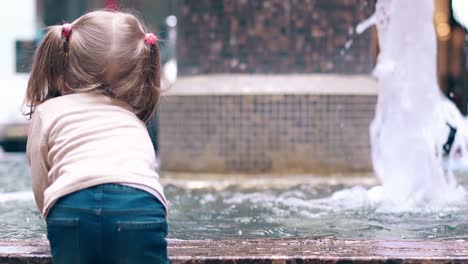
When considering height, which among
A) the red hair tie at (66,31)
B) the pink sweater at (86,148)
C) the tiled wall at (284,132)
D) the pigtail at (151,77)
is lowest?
the tiled wall at (284,132)

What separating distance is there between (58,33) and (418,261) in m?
1.39

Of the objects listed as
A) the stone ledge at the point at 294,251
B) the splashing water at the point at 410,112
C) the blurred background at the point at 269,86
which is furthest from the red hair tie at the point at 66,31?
the blurred background at the point at 269,86

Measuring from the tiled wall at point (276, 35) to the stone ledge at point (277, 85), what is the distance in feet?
0.20

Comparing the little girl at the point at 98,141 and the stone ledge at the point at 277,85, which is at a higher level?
the little girl at the point at 98,141

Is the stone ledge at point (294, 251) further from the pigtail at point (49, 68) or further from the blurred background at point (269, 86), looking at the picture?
the blurred background at point (269, 86)

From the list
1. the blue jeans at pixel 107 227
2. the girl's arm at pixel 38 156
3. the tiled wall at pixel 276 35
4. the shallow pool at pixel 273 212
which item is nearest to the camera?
the blue jeans at pixel 107 227

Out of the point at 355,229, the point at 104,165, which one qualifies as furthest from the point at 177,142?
the point at 104,165

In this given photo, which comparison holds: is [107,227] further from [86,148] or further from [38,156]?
[38,156]

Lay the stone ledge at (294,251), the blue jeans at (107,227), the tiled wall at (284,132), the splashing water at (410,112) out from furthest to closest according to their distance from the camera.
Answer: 1. the tiled wall at (284,132)
2. the splashing water at (410,112)
3. the stone ledge at (294,251)
4. the blue jeans at (107,227)

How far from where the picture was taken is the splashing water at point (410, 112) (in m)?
5.93

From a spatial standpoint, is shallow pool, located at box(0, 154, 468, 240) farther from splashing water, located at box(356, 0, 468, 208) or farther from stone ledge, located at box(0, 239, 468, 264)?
stone ledge, located at box(0, 239, 468, 264)

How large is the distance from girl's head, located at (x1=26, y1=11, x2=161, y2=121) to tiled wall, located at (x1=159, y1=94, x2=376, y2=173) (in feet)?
13.9

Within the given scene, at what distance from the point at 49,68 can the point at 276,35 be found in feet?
14.7

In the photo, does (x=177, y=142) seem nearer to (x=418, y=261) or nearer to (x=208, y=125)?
Result: (x=208, y=125)
